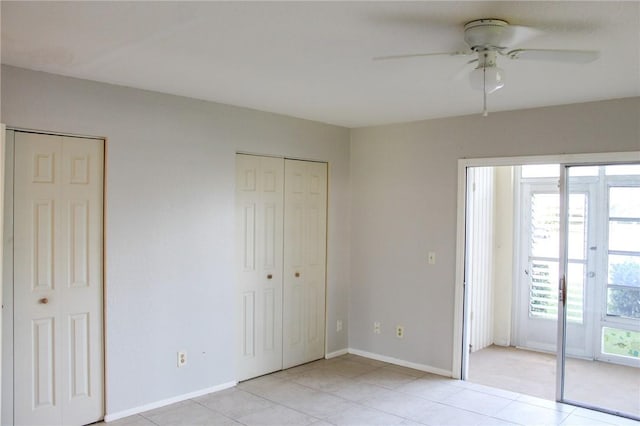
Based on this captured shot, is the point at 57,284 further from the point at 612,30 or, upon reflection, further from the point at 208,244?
the point at 612,30

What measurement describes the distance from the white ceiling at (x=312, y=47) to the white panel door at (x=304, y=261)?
3.76ft

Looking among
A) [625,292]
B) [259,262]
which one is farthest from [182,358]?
[625,292]

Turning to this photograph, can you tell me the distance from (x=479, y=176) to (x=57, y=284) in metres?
4.26

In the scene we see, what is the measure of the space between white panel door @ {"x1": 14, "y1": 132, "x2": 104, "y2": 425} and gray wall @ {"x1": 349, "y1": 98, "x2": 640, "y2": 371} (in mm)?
2717

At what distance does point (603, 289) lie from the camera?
13.3ft

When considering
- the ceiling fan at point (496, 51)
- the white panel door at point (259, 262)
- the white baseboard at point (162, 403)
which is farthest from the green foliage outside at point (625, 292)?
the white baseboard at point (162, 403)

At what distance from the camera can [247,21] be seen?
2.35m

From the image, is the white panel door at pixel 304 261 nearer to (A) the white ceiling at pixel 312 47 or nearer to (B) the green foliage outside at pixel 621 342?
(A) the white ceiling at pixel 312 47

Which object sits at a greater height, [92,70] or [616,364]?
[92,70]

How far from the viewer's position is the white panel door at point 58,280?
325cm

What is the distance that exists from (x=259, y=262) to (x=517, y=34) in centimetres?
301

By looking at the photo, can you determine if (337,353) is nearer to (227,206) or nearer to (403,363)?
(403,363)

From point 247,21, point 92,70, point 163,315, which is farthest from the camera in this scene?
point 163,315

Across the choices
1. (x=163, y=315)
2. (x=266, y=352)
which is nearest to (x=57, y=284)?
(x=163, y=315)
